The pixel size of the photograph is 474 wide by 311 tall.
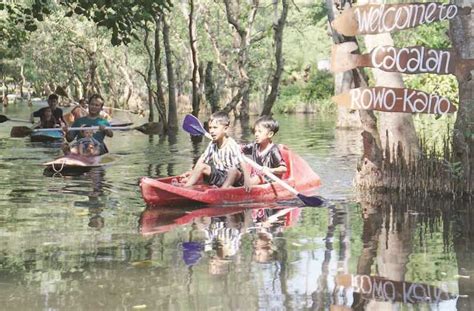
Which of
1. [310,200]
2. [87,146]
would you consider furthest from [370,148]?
[87,146]

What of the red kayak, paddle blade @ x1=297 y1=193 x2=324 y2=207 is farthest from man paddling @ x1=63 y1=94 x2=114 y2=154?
paddle blade @ x1=297 y1=193 x2=324 y2=207

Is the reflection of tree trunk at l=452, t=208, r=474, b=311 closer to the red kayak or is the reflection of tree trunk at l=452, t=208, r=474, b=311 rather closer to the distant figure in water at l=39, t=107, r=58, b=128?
the red kayak

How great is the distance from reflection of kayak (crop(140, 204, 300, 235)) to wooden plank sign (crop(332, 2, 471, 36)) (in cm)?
231

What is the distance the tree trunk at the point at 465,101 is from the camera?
10.2 metres

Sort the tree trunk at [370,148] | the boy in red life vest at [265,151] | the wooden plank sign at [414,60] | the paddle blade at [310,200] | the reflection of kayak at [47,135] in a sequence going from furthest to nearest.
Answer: the reflection of kayak at [47,135]
the boy in red life vest at [265,151]
the tree trunk at [370,148]
the paddle blade at [310,200]
the wooden plank sign at [414,60]

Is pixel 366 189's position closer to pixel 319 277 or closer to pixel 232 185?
pixel 232 185

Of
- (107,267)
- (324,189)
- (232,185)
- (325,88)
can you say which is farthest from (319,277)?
(325,88)

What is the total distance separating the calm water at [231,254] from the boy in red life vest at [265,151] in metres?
0.78

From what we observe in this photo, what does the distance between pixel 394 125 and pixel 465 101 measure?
1158 mm

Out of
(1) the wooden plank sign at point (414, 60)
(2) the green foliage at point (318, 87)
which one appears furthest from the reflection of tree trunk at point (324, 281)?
(2) the green foliage at point (318, 87)

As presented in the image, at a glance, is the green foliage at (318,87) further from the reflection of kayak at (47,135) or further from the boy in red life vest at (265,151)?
the boy in red life vest at (265,151)

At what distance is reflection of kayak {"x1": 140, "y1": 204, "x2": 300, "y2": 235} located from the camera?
30.0ft

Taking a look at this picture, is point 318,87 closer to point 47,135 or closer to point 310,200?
point 47,135

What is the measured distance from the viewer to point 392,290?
6.04m
